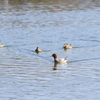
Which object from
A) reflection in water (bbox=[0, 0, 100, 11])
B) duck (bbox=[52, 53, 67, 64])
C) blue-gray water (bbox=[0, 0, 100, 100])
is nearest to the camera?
blue-gray water (bbox=[0, 0, 100, 100])

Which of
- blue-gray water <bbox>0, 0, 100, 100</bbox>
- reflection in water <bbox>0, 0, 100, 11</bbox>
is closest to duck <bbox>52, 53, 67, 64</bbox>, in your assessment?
blue-gray water <bbox>0, 0, 100, 100</bbox>

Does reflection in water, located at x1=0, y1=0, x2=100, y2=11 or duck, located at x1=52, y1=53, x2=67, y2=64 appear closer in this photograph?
duck, located at x1=52, y1=53, x2=67, y2=64

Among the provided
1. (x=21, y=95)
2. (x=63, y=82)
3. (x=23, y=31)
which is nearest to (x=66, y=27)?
(x=23, y=31)

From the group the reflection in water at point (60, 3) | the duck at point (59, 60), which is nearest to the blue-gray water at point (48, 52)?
the reflection in water at point (60, 3)

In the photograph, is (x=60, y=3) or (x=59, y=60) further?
(x=60, y=3)

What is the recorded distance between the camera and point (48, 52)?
2514 cm

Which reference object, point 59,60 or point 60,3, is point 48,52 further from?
point 60,3

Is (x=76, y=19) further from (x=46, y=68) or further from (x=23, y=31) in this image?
(x=46, y=68)

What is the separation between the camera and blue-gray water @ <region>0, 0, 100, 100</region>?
649 inches

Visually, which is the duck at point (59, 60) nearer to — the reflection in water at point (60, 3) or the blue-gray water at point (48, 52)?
the blue-gray water at point (48, 52)

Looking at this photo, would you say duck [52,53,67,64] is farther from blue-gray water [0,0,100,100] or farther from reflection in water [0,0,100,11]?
reflection in water [0,0,100,11]

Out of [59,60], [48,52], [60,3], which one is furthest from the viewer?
[60,3]

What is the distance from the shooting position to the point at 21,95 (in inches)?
621

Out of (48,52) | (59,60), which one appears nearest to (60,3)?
(48,52)
